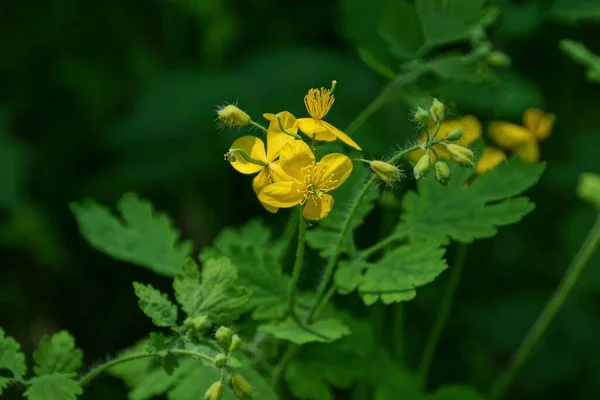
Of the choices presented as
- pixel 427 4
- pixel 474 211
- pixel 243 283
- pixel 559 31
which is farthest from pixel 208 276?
pixel 559 31

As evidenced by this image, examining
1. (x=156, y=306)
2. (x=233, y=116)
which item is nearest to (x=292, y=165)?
(x=233, y=116)

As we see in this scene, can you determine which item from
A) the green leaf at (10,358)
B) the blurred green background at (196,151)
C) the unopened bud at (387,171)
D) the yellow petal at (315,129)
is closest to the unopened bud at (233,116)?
the yellow petal at (315,129)

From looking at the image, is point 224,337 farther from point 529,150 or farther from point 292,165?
point 529,150

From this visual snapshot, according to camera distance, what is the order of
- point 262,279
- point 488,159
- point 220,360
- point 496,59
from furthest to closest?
point 488,159
point 496,59
point 262,279
point 220,360

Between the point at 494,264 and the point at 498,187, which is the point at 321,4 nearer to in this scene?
the point at 494,264

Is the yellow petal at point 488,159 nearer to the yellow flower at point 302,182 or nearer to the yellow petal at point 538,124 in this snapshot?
the yellow petal at point 538,124
